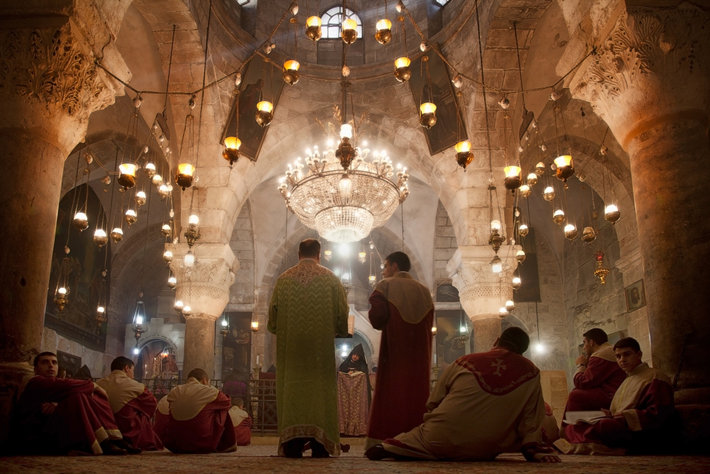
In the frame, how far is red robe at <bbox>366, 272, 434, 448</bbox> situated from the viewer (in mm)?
4359

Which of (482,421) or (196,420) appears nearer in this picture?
(482,421)

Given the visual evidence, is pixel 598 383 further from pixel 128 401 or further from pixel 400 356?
pixel 128 401

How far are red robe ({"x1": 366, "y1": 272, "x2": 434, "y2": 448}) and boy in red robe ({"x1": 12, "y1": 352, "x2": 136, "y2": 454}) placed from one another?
2098 millimetres

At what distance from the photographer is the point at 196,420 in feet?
18.7

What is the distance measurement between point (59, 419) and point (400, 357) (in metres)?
2.59

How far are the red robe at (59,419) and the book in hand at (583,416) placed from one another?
380cm

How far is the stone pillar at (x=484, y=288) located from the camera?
12.0 meters

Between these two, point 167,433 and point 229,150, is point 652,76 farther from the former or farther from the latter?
point 167,433

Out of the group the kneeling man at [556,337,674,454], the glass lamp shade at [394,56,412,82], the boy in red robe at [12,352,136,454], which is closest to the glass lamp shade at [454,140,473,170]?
the glass lamp shade at [394,56,412,82]

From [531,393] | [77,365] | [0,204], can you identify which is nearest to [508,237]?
[531,393]

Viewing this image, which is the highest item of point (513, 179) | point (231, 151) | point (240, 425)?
point (231, 151)

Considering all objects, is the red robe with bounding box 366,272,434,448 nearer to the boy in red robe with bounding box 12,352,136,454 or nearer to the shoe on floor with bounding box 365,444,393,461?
the shoe on floor with bounding box 365,444,393,461

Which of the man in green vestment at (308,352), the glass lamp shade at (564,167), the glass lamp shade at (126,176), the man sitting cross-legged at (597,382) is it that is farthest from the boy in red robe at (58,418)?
the glass lamp shade at (564,167)

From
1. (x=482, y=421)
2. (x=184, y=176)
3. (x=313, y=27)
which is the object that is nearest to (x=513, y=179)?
(x=313, y=27)
